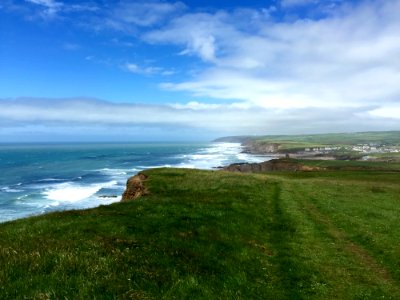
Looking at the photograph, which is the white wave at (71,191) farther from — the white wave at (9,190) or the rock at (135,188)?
the rock at (135,188)

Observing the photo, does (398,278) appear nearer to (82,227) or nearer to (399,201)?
(82,227)

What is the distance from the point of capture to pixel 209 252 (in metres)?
16.2

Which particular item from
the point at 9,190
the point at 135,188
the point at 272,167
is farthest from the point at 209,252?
the point at 272,167

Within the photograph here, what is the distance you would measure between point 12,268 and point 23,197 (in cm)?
8960

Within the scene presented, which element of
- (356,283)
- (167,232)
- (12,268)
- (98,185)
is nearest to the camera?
(12,268)

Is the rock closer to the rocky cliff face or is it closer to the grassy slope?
the grassy slope

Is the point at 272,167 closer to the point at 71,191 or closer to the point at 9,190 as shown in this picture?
the point at 71,191

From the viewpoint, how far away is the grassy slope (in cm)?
1061

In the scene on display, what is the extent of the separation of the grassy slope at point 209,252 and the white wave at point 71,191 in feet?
208

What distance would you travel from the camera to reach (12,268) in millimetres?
10766

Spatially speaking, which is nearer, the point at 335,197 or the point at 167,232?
the point at 167,232

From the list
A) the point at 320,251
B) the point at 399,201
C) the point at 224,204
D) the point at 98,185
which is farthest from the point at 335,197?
the point at 98,185

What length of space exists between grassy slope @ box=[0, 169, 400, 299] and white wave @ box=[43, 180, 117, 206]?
63.3 meters

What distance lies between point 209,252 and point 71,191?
3627 inches
